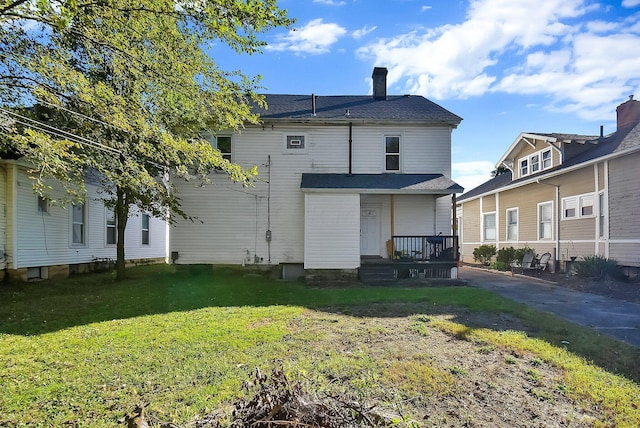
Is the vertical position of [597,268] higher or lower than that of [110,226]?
lower

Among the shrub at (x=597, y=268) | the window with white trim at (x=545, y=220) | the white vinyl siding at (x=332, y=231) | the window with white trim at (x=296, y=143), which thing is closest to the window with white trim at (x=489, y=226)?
the window with white trim at (x=545, y=220)

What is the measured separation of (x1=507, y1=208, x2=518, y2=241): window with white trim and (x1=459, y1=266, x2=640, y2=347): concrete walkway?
5849 mm

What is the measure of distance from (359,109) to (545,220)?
9.66 metres

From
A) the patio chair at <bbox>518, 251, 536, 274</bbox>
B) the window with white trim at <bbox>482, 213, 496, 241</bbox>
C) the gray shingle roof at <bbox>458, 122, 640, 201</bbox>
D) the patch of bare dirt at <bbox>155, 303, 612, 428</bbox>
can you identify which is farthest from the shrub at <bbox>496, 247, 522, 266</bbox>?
the patch of bare dirt at <bbox>155, 303, 612, 428</bbox>

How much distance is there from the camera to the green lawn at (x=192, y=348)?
3.41 metres

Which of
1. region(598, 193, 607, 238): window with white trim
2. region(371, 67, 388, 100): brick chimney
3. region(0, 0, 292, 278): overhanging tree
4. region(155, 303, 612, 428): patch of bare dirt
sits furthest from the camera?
region(371, 67, 388, 100): brick chimney

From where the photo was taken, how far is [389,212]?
13156mm

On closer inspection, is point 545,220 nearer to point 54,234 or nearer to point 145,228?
point 145,228

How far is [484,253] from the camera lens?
1886 centimetres

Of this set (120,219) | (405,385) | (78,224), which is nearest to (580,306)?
(405,385)

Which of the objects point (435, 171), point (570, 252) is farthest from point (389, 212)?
point (570, 252)

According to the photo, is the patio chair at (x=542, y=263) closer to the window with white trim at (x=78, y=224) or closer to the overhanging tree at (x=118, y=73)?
the overhanging tree at (x=118, y=73)

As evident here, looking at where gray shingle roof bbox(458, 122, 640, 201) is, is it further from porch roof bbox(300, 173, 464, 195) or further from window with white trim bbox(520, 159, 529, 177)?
porch roof bbox(300, 173, 464, 195)

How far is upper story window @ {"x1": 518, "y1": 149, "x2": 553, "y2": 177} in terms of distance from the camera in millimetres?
15606
